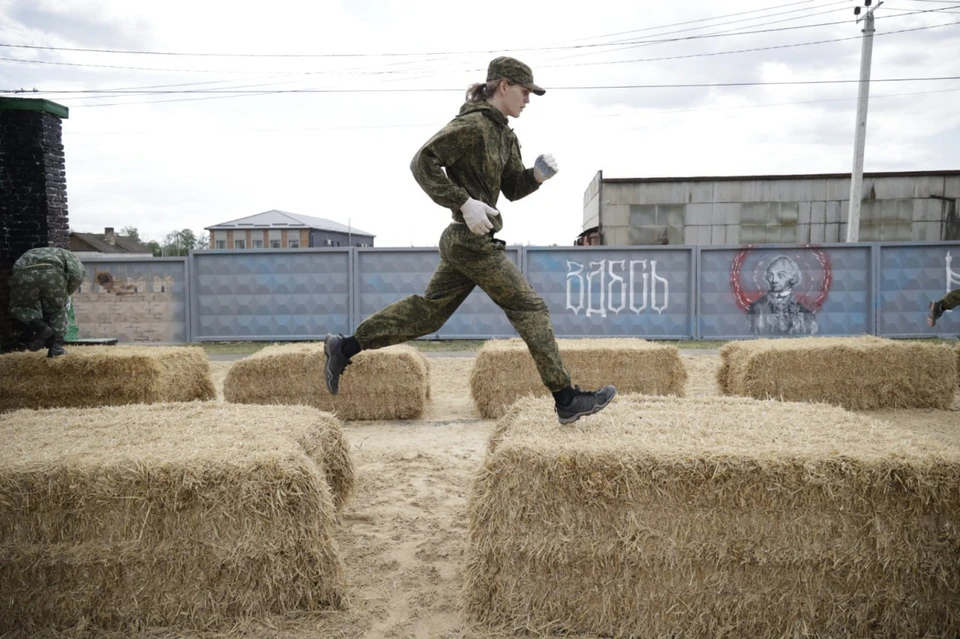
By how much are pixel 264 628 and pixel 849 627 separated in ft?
7.47

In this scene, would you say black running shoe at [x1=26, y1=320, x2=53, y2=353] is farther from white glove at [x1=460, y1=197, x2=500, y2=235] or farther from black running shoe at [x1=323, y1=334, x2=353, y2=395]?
white glove at [x1=460, y1=197, x2=500, y2=235]

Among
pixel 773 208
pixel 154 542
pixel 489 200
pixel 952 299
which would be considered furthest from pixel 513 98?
pixel 773 208

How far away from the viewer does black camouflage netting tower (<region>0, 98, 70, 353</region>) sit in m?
9.57

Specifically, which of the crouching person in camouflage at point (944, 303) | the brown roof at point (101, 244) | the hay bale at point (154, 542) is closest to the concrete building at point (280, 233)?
the brown roof at point (101, 244)

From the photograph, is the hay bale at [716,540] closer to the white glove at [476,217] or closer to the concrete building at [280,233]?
the white glove at [476,217]

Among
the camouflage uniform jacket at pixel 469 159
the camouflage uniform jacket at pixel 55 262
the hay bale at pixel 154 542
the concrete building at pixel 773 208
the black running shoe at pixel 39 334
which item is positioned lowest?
the hay bale at pixel 154 542

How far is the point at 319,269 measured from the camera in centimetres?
1562

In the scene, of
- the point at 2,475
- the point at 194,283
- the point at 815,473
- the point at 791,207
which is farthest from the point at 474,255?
the point at 791,207

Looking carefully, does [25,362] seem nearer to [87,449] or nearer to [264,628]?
[87,449]

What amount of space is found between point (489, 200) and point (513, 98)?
0.52 meters

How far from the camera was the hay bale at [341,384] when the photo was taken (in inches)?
294

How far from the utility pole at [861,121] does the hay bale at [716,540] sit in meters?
17.8

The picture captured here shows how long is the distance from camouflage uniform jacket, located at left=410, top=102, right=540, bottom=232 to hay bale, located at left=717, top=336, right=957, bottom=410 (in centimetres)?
490

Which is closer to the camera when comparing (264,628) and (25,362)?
(264,628)
